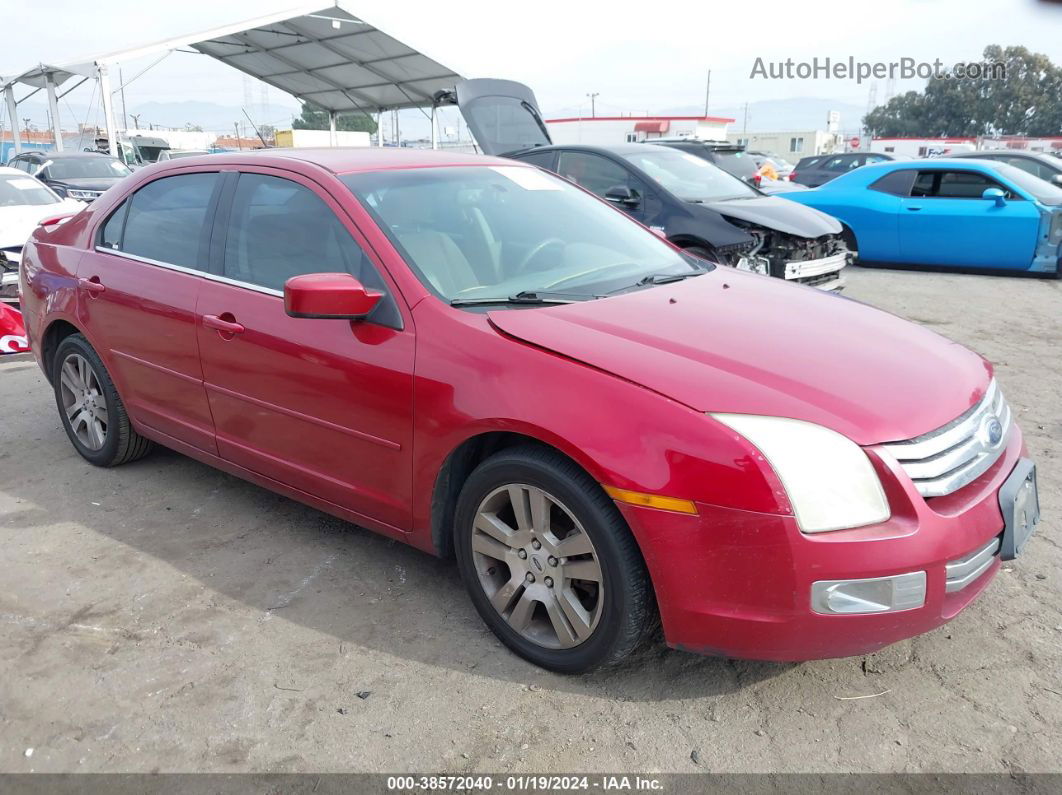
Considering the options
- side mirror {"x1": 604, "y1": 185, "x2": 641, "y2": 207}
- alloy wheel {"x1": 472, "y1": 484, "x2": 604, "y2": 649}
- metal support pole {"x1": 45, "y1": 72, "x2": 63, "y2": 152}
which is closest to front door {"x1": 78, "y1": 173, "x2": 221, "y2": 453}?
alloy wheel {"x1": 472, "y1": 484, "x2": 604, "y2": 649}

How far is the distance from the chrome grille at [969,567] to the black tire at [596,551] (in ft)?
2.65

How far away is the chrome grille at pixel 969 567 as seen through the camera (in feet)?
7.64

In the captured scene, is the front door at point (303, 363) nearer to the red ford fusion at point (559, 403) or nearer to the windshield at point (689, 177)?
the red ford fusion at point (559, 403)

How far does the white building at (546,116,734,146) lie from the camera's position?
39.5 meters

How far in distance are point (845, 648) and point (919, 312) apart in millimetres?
6693

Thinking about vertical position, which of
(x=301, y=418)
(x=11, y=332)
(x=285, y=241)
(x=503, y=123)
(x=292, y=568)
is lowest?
(x=292, y=568)

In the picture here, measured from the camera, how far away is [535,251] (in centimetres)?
333

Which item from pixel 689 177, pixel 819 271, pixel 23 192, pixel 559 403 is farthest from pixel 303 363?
pixel 23 192

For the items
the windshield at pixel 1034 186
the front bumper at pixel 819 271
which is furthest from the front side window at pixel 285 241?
the windshield at pixel 1034 186

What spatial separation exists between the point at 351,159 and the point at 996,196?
870 centimetres

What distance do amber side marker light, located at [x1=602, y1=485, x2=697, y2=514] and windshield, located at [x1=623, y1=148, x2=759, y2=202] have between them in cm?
585

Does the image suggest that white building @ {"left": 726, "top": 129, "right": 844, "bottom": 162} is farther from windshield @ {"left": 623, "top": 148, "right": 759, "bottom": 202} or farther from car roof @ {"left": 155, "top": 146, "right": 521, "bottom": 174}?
car roof @ {"left": 155, "top": 146, "right": 521, "bottom": 174}

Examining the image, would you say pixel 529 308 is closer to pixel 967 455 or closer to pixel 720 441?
pixel 720 441

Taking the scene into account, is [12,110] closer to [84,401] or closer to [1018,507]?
[84,401]
